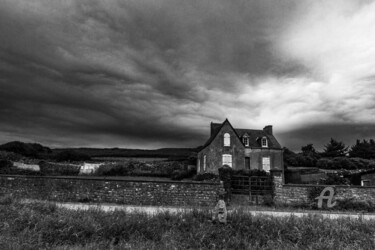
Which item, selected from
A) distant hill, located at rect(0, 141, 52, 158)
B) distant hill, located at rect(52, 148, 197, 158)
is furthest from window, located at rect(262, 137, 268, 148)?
distant hill, located at rect(0, 141, 52, 158)

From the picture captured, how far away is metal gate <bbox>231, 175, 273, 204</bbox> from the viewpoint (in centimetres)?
1617

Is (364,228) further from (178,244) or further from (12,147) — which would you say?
(12,147)

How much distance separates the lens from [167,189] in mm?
14664

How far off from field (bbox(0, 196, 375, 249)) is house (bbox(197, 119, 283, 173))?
22642mm

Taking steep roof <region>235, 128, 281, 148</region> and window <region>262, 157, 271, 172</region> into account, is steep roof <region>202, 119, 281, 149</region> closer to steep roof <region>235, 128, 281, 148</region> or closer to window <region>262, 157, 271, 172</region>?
steep roof <region>235, 128, 281, 148</region>

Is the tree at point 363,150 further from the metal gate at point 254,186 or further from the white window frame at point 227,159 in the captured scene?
the metal gate at point 254,186

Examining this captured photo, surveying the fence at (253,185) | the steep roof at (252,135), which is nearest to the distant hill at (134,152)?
the steep roof at (252,135)

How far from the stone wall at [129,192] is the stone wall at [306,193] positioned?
3.51 meters

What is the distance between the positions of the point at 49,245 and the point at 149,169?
94.9 feet

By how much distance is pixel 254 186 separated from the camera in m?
16.6

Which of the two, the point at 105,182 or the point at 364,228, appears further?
the point at 105,182

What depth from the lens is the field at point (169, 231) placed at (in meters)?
7.15

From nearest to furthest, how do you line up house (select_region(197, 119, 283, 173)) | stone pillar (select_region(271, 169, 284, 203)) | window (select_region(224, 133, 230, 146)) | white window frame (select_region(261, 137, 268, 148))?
stone pillar (select_region(271, 169, 284, 203)) < house (select_region(197, 119, 283, 173)) < window (select_region(224, 133, 230, 146)) < white window frame (select_region(261, 137, 268, 148))

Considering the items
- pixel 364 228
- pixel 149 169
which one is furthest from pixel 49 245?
pixel 149 169
